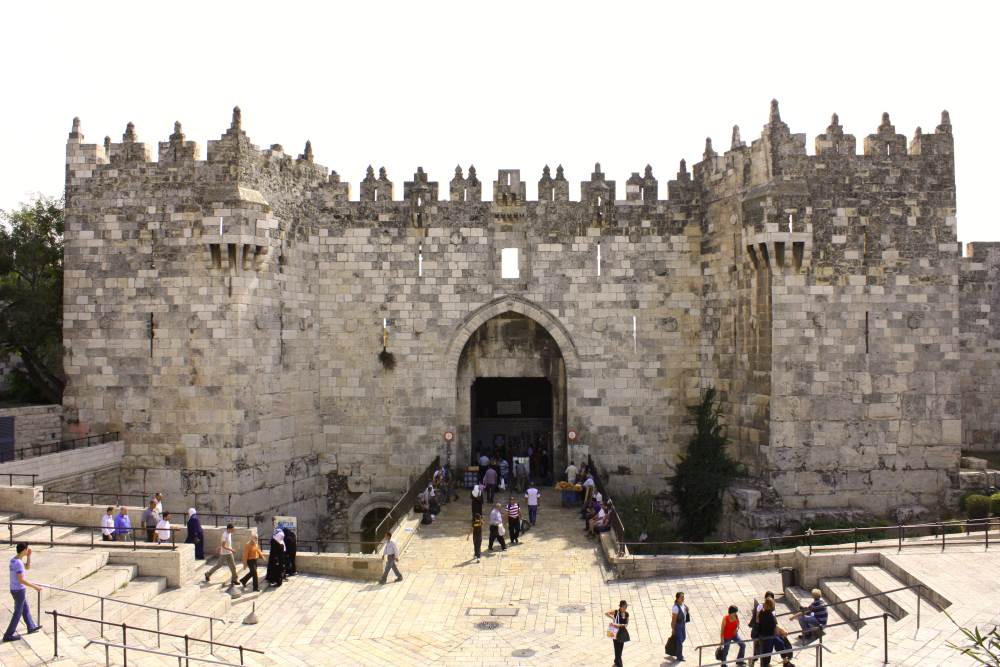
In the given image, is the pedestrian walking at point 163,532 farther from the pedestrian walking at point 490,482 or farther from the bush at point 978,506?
the bush at point 978,506

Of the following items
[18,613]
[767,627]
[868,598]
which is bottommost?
[868,598]

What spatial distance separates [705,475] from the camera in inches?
842

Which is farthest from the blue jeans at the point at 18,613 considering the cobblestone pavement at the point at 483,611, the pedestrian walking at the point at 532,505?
the pedestrian walking at the point at 532,505

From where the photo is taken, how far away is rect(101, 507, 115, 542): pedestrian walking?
15891mm

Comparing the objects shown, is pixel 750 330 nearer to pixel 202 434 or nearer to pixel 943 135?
pixel 943 135

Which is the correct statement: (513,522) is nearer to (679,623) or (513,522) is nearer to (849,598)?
(679,623)

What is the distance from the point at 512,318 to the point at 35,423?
42.5ft

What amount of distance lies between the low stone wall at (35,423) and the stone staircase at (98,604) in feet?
12.9

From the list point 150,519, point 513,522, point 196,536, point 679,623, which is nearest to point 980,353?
point 513,522

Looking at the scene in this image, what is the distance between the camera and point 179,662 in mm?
11492

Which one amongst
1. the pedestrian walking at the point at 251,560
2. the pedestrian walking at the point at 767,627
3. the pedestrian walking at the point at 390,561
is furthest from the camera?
the pedestrian walking at the point at 390,561

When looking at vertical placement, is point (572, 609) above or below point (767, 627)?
below

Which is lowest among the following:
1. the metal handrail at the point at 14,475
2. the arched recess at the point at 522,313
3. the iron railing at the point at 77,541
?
the iron railing at the point at 77,541

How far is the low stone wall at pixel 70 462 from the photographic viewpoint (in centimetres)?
1842
